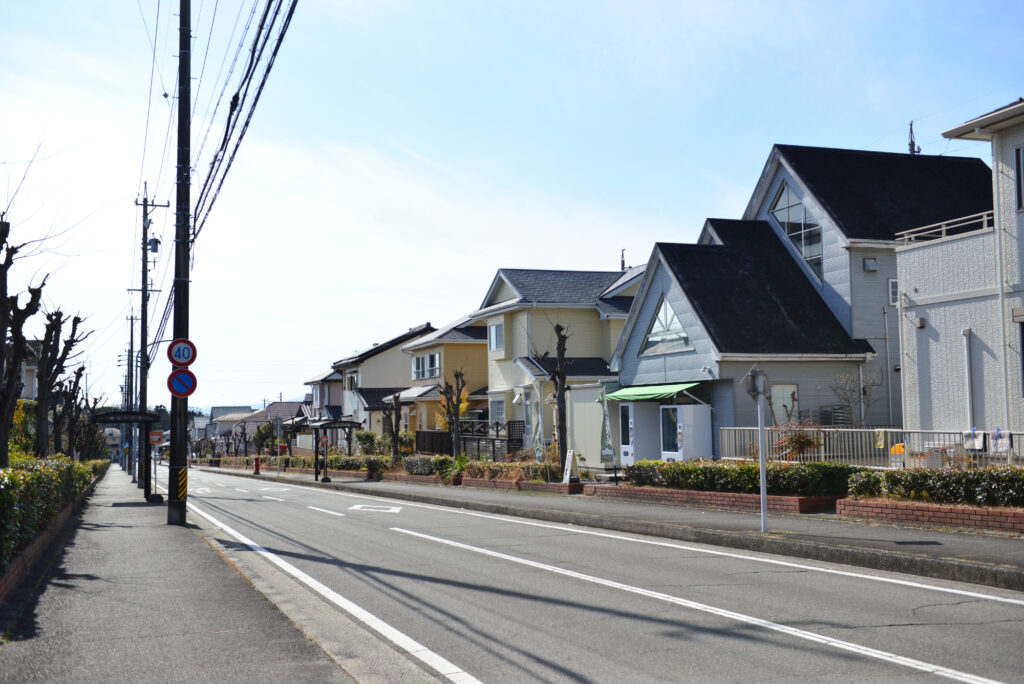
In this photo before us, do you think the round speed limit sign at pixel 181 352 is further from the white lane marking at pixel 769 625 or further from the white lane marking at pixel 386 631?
the white lane marking at pixel 769 625

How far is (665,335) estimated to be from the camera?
1115 inches

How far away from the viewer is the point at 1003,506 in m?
12.8

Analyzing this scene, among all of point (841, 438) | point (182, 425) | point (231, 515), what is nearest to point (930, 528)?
point (841, 438)

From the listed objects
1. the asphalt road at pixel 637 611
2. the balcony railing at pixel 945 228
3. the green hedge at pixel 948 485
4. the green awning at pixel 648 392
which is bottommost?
the asphalt road at pixel 637 611

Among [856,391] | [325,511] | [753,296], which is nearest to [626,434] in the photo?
[753,296]

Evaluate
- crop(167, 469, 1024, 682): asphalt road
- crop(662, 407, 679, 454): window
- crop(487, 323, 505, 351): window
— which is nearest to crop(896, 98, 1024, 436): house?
crop(662, 407, 679, 454): window

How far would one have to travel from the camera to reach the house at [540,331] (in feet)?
120

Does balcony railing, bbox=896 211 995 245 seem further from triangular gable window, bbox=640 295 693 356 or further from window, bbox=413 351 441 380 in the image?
window, bbox=413 351 441 380

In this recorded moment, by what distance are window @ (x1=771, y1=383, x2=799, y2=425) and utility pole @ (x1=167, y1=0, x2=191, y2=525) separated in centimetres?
1574

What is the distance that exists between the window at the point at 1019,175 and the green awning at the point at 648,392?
399 inches

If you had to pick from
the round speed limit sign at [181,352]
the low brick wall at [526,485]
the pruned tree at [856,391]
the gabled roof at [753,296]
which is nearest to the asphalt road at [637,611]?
the round speed limit sign at [181,352]

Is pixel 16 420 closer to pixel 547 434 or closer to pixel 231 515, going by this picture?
pixel 231 515

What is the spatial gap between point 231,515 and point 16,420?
1584 centimetres

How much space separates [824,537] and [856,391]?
14145 millimetres
